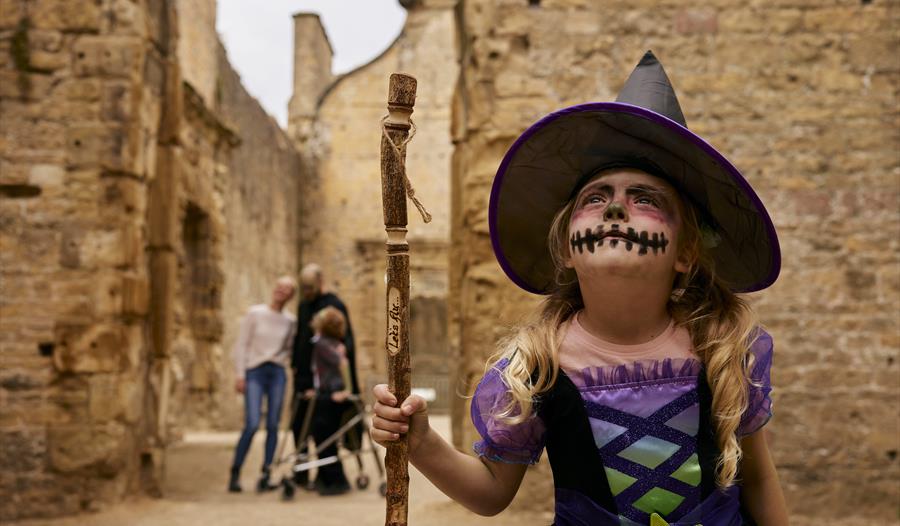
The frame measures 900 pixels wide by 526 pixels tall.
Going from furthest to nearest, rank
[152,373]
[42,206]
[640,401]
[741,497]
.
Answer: [152,373], [42,206], [741,497], [640,401]

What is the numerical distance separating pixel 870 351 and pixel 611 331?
401cm

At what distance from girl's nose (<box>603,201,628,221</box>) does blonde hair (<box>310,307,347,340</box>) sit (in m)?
4.71

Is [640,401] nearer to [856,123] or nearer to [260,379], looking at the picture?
[856,123]

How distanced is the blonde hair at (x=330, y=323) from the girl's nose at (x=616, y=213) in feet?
15.5

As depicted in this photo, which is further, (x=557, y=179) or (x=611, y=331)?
(x=557, y=179)

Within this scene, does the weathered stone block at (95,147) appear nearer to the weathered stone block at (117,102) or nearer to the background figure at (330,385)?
the weathered stone block at (117,102)

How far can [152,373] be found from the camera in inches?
238

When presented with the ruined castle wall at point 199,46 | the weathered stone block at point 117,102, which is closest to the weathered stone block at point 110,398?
the weathered stone block at point 117,102

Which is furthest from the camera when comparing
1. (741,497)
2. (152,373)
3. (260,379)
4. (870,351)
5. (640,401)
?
(260,379)

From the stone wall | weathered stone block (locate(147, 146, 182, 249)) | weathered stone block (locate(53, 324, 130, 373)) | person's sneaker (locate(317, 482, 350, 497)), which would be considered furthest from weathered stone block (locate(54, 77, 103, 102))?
person's sneaker (locate(317, 482, 350, 497))

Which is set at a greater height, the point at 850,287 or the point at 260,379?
the point at 850,287

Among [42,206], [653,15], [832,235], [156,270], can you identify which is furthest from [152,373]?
[832,235]

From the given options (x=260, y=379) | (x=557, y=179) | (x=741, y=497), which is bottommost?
(x=260, y=379)

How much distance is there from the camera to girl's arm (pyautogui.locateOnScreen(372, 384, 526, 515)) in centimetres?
157
